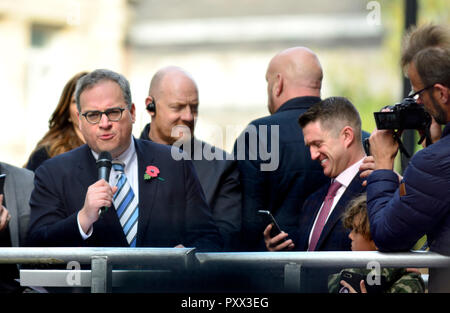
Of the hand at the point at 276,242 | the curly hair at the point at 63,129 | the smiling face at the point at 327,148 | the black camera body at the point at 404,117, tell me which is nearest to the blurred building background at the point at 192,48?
the curly hair at the point at 63,129

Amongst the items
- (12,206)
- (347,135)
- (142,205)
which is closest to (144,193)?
(142,205)

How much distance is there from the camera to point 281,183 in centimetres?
432

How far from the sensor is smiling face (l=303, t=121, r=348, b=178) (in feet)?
13.3

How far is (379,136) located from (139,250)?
101 cm

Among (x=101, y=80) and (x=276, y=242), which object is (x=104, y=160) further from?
(x=276, y=242)

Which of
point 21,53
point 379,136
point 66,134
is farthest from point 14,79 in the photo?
point 379,136

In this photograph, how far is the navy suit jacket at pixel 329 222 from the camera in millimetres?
3867

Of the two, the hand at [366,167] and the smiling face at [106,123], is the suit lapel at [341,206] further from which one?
the smiling face at [106,123]

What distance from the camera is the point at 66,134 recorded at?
529 cm

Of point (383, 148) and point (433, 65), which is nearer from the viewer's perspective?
point (433, 65)

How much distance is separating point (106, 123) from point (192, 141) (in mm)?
913

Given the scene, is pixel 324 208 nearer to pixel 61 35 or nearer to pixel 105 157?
pixel 105 157
